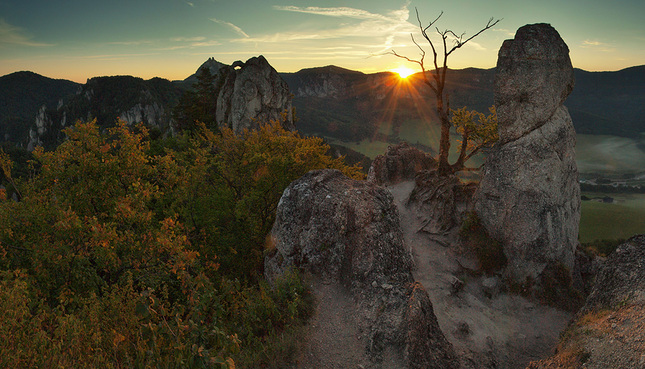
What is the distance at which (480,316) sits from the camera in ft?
50.8

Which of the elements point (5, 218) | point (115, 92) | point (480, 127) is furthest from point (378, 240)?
point (115, 92)

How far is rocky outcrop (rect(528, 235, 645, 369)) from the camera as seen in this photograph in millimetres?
7977

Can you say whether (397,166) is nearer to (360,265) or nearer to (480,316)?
(480,316)

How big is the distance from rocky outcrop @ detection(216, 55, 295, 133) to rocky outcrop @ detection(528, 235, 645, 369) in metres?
40.3

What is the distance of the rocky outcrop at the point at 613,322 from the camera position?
7.98m

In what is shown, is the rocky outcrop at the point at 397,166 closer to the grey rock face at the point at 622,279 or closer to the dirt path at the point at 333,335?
the dirt path at the point at 333,335

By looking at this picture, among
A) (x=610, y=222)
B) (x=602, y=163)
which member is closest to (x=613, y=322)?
(x=610, y=222)

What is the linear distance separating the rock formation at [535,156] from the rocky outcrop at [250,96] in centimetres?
3264

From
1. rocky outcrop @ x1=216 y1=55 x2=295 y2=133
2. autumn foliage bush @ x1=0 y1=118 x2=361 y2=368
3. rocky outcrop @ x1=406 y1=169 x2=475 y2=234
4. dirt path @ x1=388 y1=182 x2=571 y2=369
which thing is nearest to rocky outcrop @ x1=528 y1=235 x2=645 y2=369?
dirt path @ x1=388 y1=182 x2=571 y2=369

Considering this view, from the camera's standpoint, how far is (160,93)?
7702 inches

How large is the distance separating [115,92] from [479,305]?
207550mm

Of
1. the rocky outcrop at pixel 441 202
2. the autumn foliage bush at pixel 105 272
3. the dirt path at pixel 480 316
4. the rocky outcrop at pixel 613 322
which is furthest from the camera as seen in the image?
the rocky outcrop at pixel 441 202

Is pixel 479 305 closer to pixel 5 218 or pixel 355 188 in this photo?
pixel 355 188

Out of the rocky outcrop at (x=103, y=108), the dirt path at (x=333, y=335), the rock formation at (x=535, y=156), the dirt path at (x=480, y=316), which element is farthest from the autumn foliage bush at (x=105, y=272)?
the rocky outcrop at (x=103, y=108)
